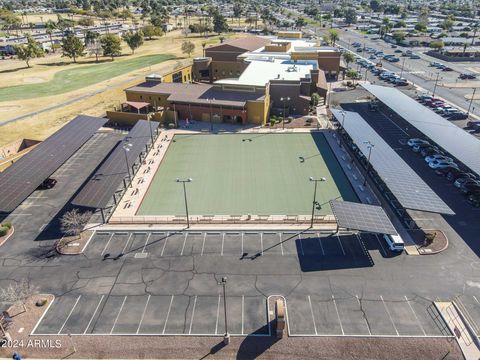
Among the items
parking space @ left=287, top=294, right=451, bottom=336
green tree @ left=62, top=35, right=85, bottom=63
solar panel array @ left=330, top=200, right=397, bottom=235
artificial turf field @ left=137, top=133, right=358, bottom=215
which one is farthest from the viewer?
green tree @ left=62, top=35, right=85, bottom=63

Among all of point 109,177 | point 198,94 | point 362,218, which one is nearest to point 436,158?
point 362,218

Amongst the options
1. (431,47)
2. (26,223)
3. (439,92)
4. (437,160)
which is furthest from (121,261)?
(431,47)

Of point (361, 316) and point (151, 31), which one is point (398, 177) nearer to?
point (361, 316)

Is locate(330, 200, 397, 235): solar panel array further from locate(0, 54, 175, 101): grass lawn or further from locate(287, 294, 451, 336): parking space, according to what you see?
locate(0, 54, 175, 101): grass lawn

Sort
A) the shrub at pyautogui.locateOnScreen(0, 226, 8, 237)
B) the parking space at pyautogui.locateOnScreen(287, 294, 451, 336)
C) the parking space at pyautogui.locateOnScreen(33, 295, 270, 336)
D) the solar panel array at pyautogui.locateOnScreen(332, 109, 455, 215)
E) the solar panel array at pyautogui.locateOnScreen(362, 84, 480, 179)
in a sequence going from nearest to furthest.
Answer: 1. the parking space at pyautogui.locateOnScreen(287, 294, 451, 336)
2. the parking space at pyautogui.locateOnScreen(33, 295, 270, 336)
3. the solar panel array at pyautogui.locateOnScreen(332, 109, 455, 215)
4. the shrub at pyautogui.locateOnScreen(0, 226, 8, 237)
5. the solar panel array at pyautogui.locateOnScreen(362, 84, 480, 179)

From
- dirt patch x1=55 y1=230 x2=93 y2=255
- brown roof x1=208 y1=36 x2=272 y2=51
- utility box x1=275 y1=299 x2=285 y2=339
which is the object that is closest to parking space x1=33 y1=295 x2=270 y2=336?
utility box x1=275 y1=299 x2=285 y2=339

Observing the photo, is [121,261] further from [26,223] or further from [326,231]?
[326,231]

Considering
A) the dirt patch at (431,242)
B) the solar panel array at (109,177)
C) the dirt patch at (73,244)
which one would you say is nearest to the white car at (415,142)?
the dirt patch at (431,242)
